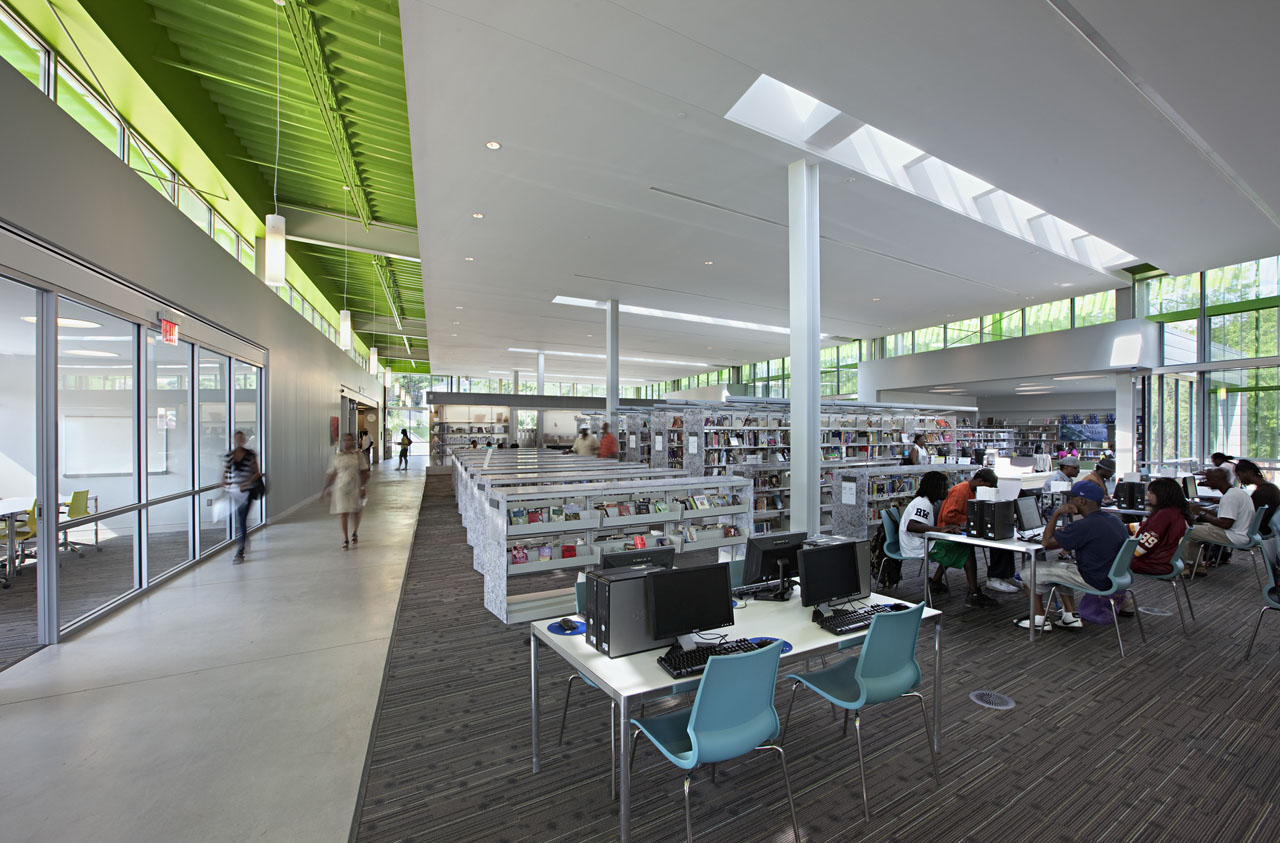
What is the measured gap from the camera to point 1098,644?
4172 mm

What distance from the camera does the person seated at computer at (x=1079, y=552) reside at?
13.4 ft

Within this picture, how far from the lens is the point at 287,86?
19.8 ft

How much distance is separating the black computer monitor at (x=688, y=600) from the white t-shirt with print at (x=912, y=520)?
3340 mm

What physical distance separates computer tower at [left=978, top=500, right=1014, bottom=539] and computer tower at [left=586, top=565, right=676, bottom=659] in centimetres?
357

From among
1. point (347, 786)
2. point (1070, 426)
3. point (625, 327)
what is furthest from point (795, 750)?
point (1070, 426)

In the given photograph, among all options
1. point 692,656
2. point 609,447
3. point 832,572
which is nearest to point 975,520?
point 832,572

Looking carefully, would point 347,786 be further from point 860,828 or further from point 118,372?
point 118,372

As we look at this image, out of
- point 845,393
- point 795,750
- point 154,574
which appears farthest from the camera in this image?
point 845,393

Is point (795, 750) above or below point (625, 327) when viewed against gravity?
below

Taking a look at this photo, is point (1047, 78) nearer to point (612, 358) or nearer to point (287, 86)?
point (287, 86)

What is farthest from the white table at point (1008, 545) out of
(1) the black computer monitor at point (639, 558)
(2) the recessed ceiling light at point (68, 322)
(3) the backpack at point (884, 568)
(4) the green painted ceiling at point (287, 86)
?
(2) the recessed ceiling light at point (68, 322)

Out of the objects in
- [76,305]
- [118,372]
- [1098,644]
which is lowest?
[1098,644]

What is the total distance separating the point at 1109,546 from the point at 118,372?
815 centimetres

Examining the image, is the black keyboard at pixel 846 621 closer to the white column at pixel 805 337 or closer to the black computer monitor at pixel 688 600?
the black computer monitor at pixel 688 600
